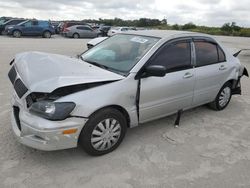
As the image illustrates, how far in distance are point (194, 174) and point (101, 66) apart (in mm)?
1922

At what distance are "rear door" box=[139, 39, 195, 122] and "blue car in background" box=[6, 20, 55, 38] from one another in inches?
860

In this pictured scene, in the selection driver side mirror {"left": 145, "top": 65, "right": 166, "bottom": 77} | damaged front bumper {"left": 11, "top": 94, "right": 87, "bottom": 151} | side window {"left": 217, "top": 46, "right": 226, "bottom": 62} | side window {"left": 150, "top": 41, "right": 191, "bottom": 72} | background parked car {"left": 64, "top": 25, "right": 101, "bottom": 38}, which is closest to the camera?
damaged front bumper {"left": 11, "top": 94, "right": 87, "bottom": 151}

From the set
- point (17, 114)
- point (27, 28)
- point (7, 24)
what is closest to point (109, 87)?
point (17, 114)

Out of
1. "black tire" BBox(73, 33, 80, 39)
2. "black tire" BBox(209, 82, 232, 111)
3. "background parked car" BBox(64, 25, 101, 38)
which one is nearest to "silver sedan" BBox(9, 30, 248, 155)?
"black tire" BBox(209, 82, 232, 111)

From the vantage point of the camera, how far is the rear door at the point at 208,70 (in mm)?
4520

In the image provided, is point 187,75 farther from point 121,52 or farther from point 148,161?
point 148,161

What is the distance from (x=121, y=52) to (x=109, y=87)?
964 mm

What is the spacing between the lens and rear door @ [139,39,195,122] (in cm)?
377

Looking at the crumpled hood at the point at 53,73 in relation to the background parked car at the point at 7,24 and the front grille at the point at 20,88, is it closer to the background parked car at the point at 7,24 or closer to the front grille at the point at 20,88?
the front grille at the point at 20,88

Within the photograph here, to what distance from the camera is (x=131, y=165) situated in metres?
3.31

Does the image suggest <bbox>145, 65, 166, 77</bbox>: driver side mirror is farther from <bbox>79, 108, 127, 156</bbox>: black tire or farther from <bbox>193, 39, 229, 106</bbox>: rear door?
<bbox>193, 39, 229, 106</bbox>: rear door

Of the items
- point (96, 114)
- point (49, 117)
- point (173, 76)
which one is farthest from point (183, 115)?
point (49, 117)

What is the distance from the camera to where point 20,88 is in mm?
3375

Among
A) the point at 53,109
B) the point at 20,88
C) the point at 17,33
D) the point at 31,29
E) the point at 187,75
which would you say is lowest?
the point at 53,109
